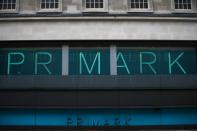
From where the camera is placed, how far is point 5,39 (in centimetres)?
2377

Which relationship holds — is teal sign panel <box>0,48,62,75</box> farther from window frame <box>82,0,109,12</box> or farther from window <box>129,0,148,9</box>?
window <box>129,0,148,9</box>

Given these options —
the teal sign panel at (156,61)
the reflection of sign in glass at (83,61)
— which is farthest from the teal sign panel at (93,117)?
the teal sign panel at (156,61)

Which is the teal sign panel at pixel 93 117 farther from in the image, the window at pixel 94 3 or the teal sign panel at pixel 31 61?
the window at pixel 94 3

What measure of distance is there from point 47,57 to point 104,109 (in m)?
4.22

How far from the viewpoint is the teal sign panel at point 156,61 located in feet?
79.2

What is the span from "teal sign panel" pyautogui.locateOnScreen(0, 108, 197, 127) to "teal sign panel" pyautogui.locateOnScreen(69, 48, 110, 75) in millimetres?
2128

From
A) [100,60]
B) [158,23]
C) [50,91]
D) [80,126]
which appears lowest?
[80,126]

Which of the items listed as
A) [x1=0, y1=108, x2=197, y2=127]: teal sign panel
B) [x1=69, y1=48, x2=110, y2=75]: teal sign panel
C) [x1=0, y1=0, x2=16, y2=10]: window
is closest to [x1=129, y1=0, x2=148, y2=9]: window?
[x1=69, y1=48, x2=110, y2=75]: teal sign panel

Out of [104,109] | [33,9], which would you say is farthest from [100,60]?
[33,9]

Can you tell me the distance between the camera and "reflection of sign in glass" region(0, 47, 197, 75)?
78.7 ft

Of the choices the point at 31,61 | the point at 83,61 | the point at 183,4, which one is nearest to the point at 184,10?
the point at 183,4

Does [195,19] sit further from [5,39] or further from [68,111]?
[5,39]

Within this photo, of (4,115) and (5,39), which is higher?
(5,39)

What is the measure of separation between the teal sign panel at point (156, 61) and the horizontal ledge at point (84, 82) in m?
0.51
